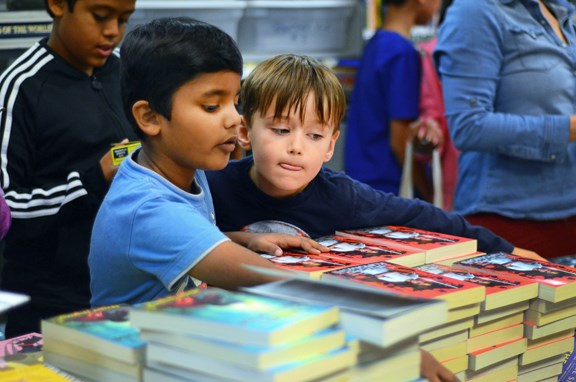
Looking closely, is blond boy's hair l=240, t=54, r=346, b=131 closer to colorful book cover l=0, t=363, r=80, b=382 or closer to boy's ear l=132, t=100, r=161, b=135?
boy's ear l=132, t=100, r=161, b=135

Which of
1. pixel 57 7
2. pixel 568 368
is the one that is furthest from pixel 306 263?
pixel 57 7

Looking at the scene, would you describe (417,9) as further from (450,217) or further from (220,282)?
(220,282)

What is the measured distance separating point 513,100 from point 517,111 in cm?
3

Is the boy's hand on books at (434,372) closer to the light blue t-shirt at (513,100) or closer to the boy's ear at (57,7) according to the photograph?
the light blue t-shirt at (513,100)

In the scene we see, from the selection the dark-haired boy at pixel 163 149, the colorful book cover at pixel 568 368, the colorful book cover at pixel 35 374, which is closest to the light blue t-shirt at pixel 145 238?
the dark-haired boy at pixel 163 149

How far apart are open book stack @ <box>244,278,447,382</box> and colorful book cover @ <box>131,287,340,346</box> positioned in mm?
35

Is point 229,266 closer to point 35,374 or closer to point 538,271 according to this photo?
point 35,374

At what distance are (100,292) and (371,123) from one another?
2.28 meters

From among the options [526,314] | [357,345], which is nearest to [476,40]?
[526,314]

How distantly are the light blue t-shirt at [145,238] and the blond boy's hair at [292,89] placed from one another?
0.30m

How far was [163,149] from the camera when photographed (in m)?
1.68

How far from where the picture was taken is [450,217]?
2.14 m

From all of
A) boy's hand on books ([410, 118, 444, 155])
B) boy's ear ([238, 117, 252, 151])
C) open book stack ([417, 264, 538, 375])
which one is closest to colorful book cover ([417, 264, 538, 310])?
open book stack ([417, 264, 538, 375])

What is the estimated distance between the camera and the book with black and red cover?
5.87 feet
